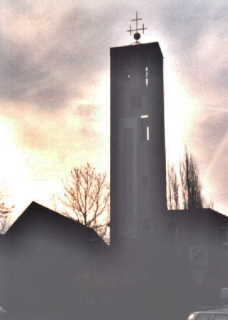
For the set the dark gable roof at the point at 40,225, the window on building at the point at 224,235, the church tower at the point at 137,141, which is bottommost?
the dark gable roof at the point at 40,225

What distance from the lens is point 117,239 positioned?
182ft

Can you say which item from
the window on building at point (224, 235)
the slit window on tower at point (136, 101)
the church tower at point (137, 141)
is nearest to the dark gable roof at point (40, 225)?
the church tower at point (137, 141)

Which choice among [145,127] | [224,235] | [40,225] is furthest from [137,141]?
[224,235]

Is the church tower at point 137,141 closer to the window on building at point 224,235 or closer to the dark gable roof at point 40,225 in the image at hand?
the dark gable roof at point 40,225

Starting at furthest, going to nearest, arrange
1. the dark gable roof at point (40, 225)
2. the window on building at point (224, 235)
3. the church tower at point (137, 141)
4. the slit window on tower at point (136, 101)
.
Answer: the window on building at point (224, 235) → the slit window on tower at point (136, 101) → the church tower at point (137, 141) → the dark gable roof at point (40, 225)

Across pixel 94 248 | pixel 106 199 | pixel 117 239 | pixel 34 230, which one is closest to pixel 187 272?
pixel 94 248

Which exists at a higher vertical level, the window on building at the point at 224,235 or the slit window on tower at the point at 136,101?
the slit window on tower at the point at 136,101

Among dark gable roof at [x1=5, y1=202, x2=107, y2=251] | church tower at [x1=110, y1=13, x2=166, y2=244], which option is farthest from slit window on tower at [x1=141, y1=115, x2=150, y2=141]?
dark gable roof at [x1=5, y1=202, x2=107, y2=251]

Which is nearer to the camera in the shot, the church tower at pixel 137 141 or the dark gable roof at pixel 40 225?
the dark gable roof at pixel 40 225

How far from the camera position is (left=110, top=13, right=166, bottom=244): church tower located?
61156mm

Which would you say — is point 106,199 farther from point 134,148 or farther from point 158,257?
point 158,257

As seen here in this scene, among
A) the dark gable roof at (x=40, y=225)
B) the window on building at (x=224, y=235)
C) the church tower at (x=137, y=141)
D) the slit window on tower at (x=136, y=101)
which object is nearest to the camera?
the dark gable roof at (x=40, y=225)

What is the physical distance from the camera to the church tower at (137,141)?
61.2m

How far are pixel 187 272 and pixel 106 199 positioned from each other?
21.9 metres
